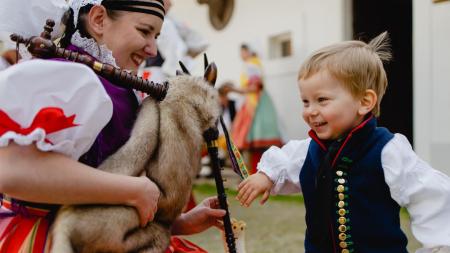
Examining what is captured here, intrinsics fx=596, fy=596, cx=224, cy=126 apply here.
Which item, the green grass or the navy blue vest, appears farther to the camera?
the green grass

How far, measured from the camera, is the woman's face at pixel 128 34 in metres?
1.64

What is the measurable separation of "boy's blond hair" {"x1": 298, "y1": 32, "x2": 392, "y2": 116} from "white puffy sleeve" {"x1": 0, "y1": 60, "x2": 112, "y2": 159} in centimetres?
70

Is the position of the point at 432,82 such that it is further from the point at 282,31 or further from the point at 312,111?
the point at 312,111

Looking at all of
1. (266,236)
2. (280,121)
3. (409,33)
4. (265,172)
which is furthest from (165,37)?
(409,33)

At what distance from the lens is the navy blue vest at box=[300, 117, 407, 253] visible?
5.61 ft

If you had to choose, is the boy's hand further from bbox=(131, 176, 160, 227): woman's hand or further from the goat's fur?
bbox=(131, 176, 160, 227): woman's hand

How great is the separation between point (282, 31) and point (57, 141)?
8.12 metres

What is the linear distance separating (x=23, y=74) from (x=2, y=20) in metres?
0.43

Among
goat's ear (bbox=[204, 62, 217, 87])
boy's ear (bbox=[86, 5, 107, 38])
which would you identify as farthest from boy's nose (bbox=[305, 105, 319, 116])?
boy's ear (bbox=[86, 5, 107, 38])

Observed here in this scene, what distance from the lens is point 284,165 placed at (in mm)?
1924

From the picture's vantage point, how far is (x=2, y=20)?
5.37ft

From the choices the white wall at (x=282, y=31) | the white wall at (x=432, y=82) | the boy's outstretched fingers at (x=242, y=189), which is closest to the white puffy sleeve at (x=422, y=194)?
the boy's outstretched fingers at (x=242, y=189)

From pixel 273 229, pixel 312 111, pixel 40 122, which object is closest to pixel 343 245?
pixel 312 111

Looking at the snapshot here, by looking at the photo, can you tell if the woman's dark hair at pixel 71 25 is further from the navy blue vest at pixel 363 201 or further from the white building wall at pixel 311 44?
the white building wall at pixel 311 44
